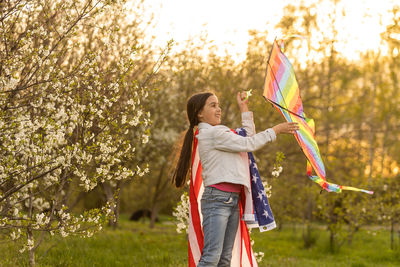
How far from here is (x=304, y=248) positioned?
1014 cm

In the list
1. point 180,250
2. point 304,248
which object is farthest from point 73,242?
point 304,248

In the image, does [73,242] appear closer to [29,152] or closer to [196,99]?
[29,152]

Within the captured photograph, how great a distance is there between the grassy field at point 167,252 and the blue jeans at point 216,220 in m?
2.05

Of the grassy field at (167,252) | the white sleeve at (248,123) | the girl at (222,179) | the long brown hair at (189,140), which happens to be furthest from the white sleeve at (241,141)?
the grassy field at (167,252)

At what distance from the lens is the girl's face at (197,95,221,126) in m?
3.88

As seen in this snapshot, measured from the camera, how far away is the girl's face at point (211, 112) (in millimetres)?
3875

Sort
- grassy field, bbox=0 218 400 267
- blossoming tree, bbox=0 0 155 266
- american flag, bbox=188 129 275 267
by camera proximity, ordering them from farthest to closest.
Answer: grassy field, bbox=0 218 400 267 < blossoming tree, bbox=0 0 155 266 < american flag, bbox=188 129 275 267

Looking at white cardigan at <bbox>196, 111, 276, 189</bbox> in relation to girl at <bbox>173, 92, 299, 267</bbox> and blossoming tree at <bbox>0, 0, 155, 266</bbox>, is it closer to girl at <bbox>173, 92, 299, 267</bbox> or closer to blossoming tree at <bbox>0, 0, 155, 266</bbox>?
girl at <bbox>173, 92, 299, 267</bbox>

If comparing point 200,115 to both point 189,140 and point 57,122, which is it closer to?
point 189,140

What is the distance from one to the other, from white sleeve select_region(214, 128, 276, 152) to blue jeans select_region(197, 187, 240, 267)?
35 cm

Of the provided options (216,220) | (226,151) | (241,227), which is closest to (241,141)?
(226,151)

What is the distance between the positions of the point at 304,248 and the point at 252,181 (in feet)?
22.6

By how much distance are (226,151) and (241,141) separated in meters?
0.16

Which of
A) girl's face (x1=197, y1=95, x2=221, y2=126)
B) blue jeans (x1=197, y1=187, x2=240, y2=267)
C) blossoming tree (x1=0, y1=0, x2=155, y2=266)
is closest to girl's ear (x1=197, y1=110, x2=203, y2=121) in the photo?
girl's face (x1=197, y1=95, x2=221, y2=126)
